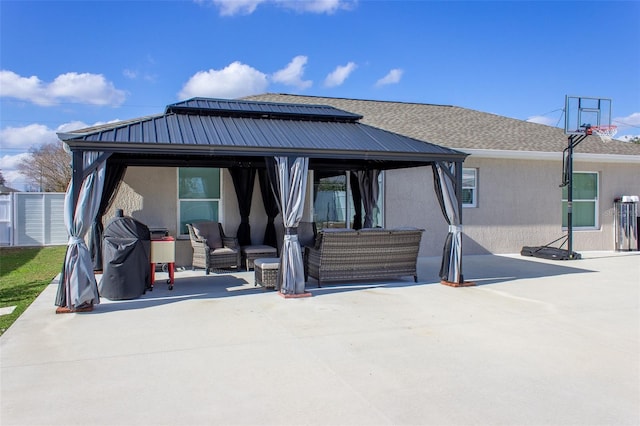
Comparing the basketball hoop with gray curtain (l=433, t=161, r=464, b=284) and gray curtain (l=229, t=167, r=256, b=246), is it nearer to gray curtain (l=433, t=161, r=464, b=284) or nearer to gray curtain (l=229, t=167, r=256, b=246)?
gray curtain (l=433, t=161, r=464, b=284)

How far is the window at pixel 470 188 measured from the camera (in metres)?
13.5

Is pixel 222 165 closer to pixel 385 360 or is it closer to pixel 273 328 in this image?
pixel 273 328

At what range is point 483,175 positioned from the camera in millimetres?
13516

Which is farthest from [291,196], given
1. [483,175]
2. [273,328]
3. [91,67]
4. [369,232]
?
[91,67]

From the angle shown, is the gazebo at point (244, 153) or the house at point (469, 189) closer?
the gazebo at point (244, 153)

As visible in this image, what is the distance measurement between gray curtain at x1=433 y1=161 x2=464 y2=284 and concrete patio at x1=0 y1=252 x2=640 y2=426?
784 millimetres

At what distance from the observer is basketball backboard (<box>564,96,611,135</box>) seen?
41.2 feet

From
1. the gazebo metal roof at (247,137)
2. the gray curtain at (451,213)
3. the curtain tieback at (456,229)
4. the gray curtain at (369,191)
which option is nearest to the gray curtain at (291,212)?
the gazebo metal roof at (247,137)

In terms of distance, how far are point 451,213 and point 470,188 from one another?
5.19 meters

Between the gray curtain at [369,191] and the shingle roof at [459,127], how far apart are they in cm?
241

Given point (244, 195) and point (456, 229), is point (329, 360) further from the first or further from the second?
point (244, 195)

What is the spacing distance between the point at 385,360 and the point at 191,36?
13787mm

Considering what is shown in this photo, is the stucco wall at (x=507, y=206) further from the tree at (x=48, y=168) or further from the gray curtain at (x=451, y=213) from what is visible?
the tree at (x=48, y=168)

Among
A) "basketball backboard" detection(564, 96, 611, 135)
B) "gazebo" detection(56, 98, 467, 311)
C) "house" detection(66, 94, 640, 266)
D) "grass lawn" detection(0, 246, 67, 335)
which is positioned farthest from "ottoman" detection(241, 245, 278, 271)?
"basketball backboard" detection(564, 96, 611, 135)
